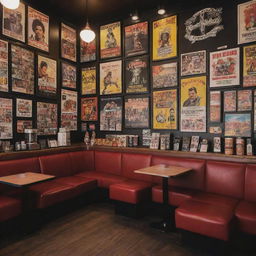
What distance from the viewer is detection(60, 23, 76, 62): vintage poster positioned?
4.93 metres

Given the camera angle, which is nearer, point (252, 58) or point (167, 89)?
point (252, 58)

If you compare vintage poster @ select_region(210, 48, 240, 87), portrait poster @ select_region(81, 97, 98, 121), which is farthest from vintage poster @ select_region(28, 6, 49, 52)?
vintage poster @ select_region(210, 48, 240, 87)

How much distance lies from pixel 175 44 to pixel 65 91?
2.50 meters

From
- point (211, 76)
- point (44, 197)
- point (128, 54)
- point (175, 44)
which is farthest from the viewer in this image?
point (128, 54)

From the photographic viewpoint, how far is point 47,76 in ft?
15.1

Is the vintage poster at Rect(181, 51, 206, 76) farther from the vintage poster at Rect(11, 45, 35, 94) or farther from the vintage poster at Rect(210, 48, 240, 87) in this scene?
the vintage poster at Rect(11, 45, 35, 94)

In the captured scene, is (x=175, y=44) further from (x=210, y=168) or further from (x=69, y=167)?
(x=69, y=167)

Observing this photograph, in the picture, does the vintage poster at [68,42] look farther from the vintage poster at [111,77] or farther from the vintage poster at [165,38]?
the vintage poster at [165,38]

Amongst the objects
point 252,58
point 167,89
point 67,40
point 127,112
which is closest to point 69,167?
point 127,112

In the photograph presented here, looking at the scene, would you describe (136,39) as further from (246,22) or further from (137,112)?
(246,22)

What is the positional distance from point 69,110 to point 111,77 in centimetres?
119

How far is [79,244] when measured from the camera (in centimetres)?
276

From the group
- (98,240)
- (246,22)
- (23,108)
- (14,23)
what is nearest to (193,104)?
(246,22)

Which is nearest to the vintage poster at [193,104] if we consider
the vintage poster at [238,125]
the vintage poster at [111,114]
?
the vintage poster at [238,125]
